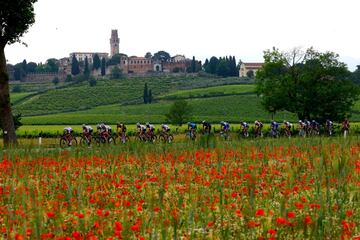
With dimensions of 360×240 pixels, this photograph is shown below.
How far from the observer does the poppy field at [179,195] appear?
643cm

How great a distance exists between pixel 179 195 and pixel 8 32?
23.9 m

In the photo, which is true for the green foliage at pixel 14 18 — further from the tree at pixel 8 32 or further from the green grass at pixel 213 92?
the green grass at pixel 213 92

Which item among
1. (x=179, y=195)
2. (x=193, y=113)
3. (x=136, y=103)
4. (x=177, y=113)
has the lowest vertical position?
(x=193, y=113)

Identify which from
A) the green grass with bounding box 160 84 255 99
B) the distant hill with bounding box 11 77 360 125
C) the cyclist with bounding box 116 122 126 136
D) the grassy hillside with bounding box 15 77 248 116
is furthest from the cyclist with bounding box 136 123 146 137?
the green grass with bounding box 160 84 255 99

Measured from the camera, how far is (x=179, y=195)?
30.6 ft

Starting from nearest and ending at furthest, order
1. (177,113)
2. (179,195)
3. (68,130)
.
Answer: (179,195)
(68,130)
(177,113)

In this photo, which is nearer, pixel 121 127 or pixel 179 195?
pixel 179 195

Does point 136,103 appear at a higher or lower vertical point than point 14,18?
lower

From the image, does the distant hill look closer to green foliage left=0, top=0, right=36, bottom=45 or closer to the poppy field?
green foliage left=0, top=0, right=36, bottom=45

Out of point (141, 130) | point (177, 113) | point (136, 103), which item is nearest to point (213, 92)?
point (136, 103)

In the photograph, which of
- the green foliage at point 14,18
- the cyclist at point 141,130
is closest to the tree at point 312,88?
the cyclist at point 141,130

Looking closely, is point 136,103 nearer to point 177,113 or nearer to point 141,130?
point 177,113

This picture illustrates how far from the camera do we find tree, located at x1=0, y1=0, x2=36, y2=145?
29.6 meters

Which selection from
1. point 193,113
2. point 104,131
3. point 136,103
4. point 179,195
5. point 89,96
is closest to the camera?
point 179,195
